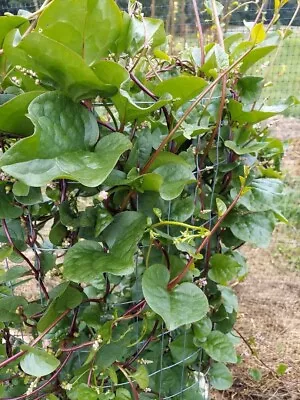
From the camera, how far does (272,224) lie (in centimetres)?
91

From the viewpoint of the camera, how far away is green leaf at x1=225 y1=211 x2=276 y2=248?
89 cm

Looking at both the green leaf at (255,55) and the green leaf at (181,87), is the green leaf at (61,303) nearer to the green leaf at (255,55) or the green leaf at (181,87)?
the green leaf at (181,87)

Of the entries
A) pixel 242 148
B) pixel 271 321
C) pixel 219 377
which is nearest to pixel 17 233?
pixel 242 148

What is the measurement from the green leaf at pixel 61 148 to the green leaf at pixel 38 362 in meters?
0.28

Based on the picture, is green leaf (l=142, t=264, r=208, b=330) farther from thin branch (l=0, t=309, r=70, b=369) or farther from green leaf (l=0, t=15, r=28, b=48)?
green leaf (l=0, t=15, r=28, b=48)

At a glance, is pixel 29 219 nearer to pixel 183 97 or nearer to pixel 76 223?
pixel 76 223

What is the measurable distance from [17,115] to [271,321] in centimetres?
155

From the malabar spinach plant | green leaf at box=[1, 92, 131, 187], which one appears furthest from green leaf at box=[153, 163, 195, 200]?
green leaf at box=[1, 92, 131, 187]

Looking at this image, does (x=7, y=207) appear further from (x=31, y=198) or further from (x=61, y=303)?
(x=61, y=303)

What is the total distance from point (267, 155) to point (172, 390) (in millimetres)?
502

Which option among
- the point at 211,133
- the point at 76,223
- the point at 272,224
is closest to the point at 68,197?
the point at 76,223

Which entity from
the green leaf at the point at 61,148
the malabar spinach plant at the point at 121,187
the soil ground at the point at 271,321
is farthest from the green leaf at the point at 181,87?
the soil ground at the point at 271,321

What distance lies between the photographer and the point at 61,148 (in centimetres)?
60

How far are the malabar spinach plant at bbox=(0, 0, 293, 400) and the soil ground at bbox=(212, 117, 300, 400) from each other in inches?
14.7
